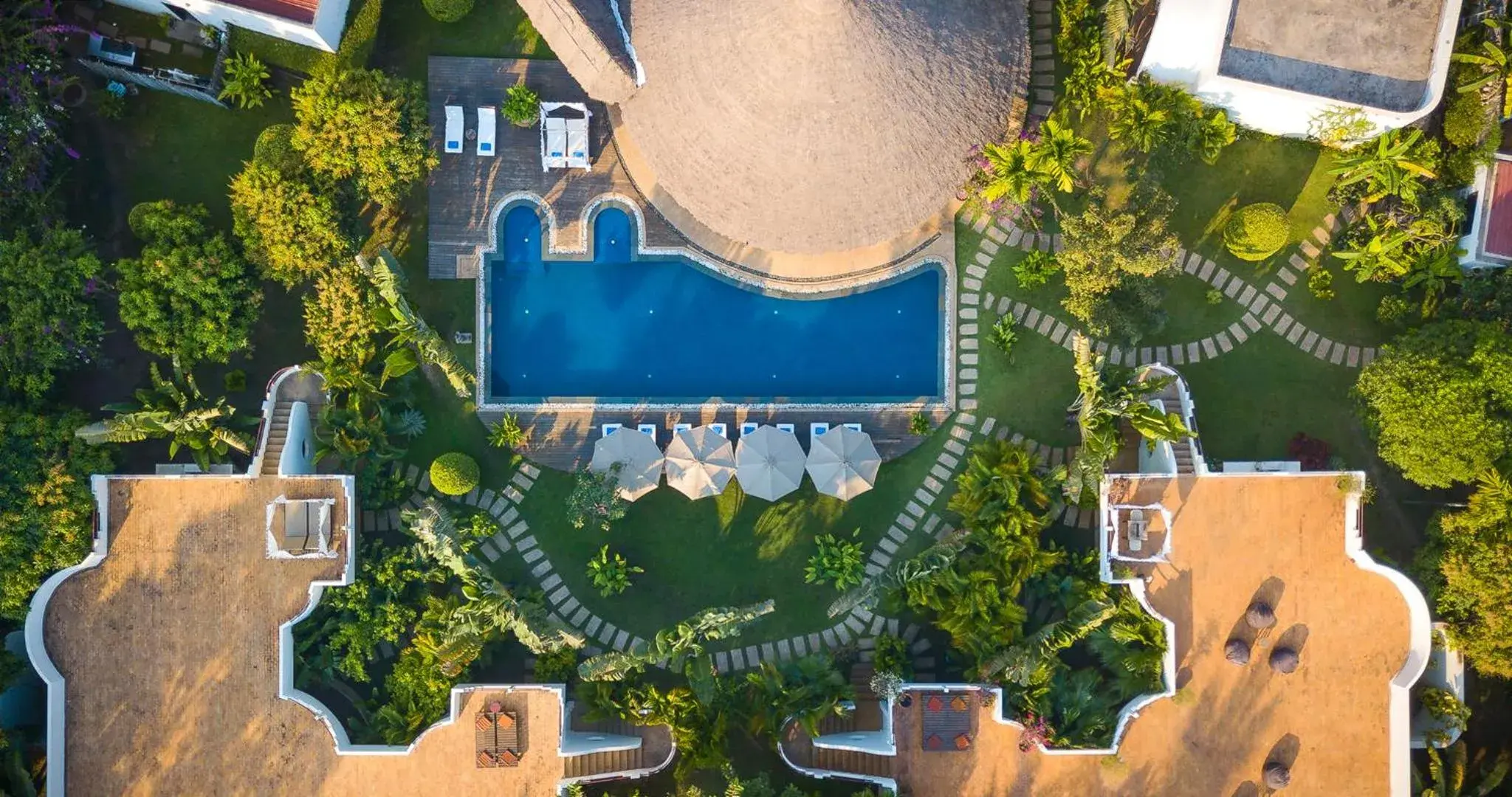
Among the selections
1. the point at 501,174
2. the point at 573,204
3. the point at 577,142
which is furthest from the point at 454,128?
the point at 573,204

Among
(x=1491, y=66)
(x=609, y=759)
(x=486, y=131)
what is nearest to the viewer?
(x=1491, y=66)

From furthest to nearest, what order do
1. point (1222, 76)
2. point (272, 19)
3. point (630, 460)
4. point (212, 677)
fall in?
point (630, 460), point (212, 677), point (272, 19), point (1222, 76)

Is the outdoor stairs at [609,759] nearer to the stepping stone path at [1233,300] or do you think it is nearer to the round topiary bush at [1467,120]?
the stepping stone path at [1233,300]

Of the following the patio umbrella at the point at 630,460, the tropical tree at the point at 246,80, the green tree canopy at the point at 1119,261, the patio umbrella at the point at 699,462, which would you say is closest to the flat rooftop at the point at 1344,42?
the green tree canopy at the point at 1119,261

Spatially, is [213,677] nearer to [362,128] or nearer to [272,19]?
[362,128]

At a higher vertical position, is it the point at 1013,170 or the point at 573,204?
the point at 1013,170

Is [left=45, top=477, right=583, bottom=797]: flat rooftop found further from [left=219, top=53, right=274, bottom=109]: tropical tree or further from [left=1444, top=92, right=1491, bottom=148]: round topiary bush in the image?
[left=1444, top=92, right=1491, bottom=148]: round topiary bush
